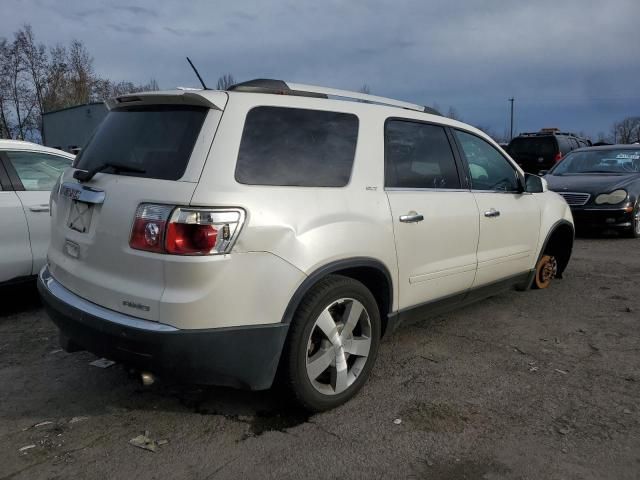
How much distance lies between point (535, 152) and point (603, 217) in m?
8.03

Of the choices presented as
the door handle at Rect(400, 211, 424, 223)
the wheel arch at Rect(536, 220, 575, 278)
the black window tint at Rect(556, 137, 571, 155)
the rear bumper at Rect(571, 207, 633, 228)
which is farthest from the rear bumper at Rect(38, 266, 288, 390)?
the black window tint at Rect(556, 137, 571, 155)

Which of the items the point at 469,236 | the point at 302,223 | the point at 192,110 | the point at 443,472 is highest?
the point at 192,110

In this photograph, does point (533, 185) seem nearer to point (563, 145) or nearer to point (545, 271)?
point (545, 271)

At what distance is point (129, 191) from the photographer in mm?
2789

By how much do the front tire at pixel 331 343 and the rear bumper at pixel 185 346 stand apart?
14 centimetres

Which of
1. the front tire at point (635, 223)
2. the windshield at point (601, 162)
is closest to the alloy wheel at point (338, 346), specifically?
the front tire at point (635, 223)

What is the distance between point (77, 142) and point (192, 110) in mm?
18450

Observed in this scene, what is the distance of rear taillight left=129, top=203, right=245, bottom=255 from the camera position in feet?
8.46

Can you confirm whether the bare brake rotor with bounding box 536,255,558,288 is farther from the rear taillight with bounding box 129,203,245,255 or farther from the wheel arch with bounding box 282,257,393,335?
the rear taillight with bounding box 129,203,245,255

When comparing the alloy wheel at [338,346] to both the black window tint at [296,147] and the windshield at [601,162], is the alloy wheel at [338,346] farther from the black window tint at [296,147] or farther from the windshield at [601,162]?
the windshield at [601,162]

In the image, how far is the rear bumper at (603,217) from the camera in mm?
9086

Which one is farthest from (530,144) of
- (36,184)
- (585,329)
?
(36,184)

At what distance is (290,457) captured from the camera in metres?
2.75

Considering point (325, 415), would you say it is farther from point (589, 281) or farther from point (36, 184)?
point (589, 281)
